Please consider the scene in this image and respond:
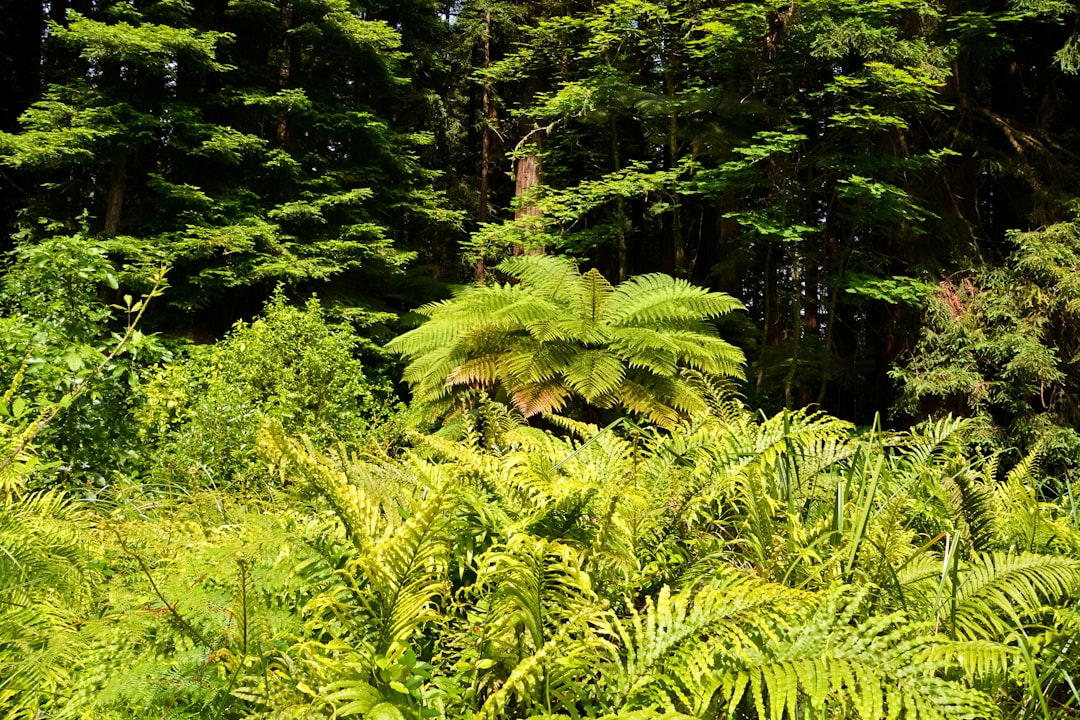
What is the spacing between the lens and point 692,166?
21.4 feet

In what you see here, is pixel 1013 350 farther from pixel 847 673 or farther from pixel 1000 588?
pixel 847 673

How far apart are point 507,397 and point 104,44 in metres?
5.35

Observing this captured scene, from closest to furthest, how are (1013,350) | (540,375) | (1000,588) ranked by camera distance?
(1000,588)
(540,375)
(1013,350)

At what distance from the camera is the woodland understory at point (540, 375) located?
2.66 feet

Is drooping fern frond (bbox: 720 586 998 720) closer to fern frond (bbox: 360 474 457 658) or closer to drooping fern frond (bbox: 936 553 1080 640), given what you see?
drooping fern frond (bbox: 936 553 1080 640)

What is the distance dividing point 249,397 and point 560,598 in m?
3.60

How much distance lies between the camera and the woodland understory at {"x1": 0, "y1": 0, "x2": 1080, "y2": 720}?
81 centimetres

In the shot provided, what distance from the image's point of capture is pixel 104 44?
21.0 ft

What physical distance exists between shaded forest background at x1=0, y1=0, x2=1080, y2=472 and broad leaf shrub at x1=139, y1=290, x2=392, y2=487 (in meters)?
0.91

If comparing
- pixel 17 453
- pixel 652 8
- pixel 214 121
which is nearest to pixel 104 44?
pixel 214 121

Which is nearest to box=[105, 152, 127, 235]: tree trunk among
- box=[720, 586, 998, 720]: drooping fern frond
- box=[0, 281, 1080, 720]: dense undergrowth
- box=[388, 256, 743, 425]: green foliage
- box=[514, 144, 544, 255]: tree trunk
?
box=[388, 256, 743, 425]: green foliage

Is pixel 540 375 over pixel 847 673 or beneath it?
beneath

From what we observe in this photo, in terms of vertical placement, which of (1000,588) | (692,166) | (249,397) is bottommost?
(249,397)

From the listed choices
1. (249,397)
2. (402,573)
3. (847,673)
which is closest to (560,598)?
(402,573)
